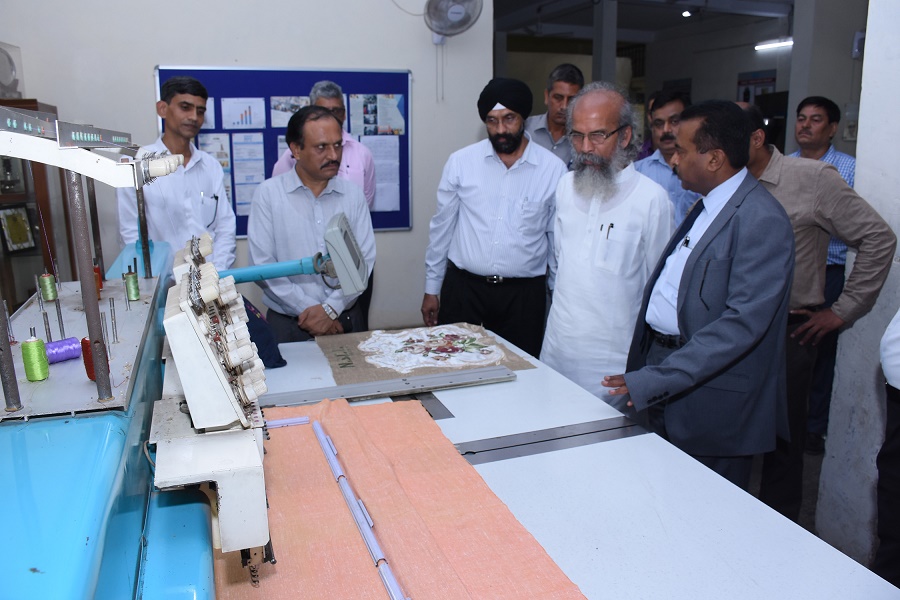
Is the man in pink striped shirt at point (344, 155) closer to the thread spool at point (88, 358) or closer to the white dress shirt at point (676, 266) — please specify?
the white dress shirt at point (676, 266)

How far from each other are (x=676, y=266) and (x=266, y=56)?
3410mm

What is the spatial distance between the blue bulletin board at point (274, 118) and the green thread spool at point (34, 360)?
362cm

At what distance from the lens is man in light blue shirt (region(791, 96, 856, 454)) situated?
3.39m

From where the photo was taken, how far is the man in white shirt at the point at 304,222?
2715 mm

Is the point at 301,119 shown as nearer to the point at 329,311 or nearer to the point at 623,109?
the point at 329,311

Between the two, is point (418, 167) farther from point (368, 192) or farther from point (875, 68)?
point (875, 68)

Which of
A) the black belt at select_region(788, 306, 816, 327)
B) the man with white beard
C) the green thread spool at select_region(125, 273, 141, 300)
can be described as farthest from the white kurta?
the green thread spool at select_region(125, 273, 141, 300)

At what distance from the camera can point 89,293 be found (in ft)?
3.28

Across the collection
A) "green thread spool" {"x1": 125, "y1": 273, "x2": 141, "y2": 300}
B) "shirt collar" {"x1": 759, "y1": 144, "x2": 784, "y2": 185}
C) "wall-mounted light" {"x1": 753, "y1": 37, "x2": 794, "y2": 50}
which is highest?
"wall-mounted light" {"x1": 753, "y1": 37, "x2": 794, "y2": 50}

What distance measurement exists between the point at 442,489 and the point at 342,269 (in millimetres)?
892

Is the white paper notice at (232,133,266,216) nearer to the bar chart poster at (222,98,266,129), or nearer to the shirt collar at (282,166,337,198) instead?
the bar chart poster at (222,98,266,129)

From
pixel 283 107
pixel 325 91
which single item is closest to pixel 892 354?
pixel 325 91

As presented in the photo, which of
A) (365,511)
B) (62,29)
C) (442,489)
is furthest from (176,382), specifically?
(62,29)

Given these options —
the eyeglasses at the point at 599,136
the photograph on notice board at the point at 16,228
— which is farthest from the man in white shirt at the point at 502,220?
the photograph on notice board at the point at 16,228
